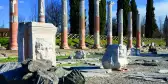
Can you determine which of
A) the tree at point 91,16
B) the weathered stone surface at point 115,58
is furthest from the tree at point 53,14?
the weathered stone surface at point 115,58

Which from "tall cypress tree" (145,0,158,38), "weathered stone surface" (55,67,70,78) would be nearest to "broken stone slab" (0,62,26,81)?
"weathered stone surface" (55,67,70,78)

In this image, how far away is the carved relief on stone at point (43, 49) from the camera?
10.9m

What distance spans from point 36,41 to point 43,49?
34 cm

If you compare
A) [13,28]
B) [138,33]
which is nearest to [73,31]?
[138,33]

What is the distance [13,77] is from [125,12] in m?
49.7

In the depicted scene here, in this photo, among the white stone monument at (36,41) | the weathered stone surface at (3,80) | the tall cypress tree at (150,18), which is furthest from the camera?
the tall cypress tree at (150,18)

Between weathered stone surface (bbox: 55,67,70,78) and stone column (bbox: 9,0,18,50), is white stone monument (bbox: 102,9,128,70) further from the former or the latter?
stone column (bbox: 9,0,18,50)

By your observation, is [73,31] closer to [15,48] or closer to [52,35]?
[15,48]

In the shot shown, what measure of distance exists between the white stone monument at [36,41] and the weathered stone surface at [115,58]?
264cm

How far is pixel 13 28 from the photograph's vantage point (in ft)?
76.2

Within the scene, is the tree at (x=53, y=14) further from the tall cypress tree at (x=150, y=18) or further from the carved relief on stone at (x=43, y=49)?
the carved relief on stone at (x=43, y=49)

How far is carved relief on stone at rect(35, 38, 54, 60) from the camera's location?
10852 millimetres

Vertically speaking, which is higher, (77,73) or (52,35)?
(52,35)

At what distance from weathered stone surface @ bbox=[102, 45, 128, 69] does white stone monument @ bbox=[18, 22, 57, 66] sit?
2638 mm
